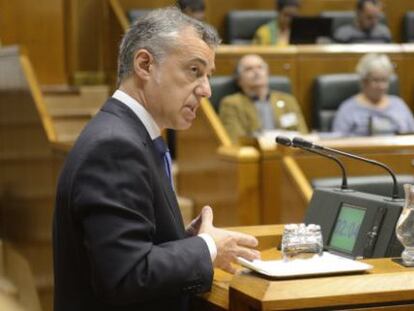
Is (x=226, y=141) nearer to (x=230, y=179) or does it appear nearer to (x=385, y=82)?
(x=230, y=179)

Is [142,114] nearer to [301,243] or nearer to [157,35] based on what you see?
[157,35]

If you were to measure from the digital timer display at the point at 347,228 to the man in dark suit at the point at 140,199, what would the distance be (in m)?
0.25

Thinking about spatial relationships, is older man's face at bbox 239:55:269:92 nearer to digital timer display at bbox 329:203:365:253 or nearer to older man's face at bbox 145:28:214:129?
digital timer display at bbox 329:203:365:253

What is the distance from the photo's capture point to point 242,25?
4.69 m

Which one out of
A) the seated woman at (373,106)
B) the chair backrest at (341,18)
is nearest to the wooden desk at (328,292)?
the seated woman at (373,106)

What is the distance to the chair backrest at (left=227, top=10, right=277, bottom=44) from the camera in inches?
184

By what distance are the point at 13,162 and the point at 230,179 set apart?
1.28 metres

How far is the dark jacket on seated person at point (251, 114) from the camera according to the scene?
3.50 m

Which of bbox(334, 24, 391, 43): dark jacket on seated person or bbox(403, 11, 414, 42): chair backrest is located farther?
bbox(403, 11, 414, 42): chair backrest

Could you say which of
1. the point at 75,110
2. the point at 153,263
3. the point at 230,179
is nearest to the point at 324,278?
the point at 153,263

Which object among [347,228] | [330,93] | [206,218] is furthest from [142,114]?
[330,93]

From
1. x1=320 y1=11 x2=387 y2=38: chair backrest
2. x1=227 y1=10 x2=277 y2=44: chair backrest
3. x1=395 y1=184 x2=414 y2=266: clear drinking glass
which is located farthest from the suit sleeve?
x1=320 y1=11 x2=387 y2=38: chair backrest

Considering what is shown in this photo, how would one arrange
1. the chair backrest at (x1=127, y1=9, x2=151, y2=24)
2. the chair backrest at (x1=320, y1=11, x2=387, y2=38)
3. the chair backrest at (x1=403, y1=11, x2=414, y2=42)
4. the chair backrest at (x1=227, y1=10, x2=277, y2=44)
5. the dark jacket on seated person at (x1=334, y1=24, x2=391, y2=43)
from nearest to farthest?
A: the chair backrest at (x1=127, y1=9, x2=151, y2=24) < the dark jacket on seated person at (x1=334, y1=24, x2=391, y2=43) < the chair backrest at (x1=227, y1=10, x2=277, y2=44) < the chair backrest at (x1=320, y1=11, x2=387, y2=38) < the chair backrest at (x1=403, y1=11, x2=414, y2=42)

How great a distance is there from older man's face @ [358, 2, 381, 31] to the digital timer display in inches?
128
